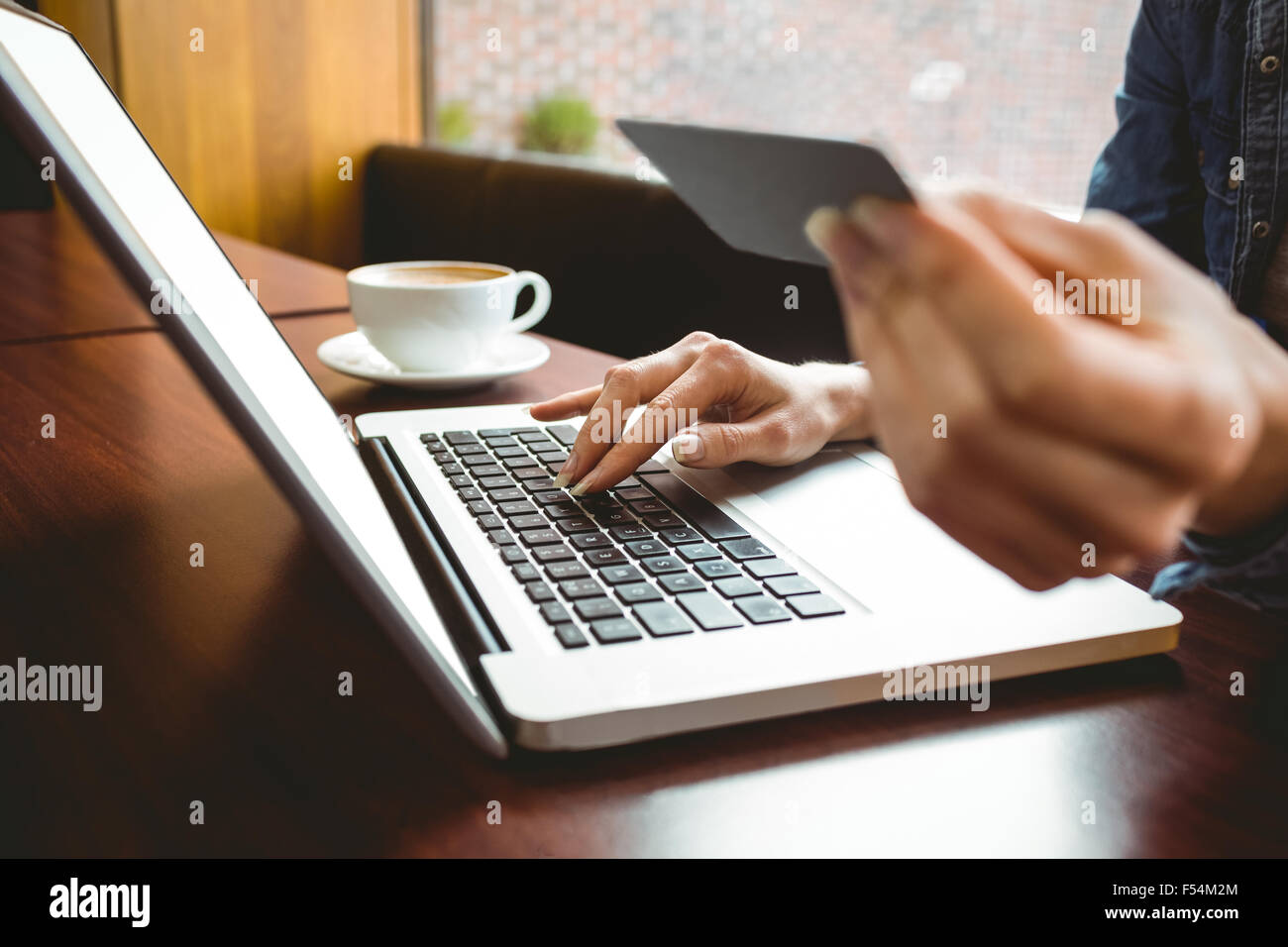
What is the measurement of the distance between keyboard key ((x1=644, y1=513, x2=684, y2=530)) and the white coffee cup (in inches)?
16.3

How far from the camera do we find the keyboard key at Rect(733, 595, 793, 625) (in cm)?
44

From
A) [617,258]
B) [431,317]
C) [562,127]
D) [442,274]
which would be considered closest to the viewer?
[431,317]

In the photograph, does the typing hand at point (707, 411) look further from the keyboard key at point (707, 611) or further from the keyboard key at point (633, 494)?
the keyboard key at point (707, 611)

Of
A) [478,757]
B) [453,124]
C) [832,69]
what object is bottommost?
[478,757]

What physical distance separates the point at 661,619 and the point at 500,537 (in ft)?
0.40

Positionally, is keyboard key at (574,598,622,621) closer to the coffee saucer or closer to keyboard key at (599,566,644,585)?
keyboard key at (599,566,644,585)

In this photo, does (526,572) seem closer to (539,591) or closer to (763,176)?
(539,591)

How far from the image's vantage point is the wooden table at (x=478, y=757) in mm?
342

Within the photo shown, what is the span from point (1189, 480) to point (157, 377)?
2.75 feet

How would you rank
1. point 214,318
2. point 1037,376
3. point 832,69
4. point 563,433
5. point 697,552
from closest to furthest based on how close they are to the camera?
1. point 1037,376
2. point 214,318
3. point 697,552
4. point 563,433
5. point 832,69

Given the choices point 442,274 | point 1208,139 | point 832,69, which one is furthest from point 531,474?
point 832,69

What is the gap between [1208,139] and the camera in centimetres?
91
